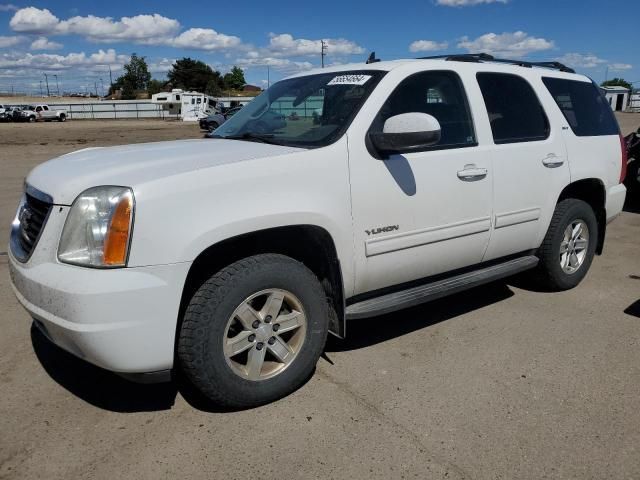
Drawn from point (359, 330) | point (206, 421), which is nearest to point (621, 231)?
point (359, 330)

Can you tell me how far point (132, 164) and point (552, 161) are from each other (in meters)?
3.15

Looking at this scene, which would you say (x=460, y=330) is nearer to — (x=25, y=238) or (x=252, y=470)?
(x=252, y=470)

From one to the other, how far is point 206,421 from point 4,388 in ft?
4.22

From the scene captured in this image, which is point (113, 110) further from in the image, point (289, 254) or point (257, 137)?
point (289, 254)

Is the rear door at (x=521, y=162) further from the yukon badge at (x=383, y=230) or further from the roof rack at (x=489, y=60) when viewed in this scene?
the yukon badge at (x=383, y=230)

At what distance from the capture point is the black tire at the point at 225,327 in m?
2.67

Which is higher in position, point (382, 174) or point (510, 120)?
point (510, 120)

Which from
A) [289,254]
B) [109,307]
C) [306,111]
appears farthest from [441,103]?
[109,307]

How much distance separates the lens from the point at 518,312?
14.6 ft

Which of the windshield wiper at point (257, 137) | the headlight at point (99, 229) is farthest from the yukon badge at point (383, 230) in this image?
the headlight at point (99, 229)

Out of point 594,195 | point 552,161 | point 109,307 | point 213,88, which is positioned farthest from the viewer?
point 213,88

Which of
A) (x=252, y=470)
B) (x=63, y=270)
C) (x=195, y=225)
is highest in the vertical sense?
(x=195, y=225)

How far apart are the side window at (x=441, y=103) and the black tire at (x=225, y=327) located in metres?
1.23

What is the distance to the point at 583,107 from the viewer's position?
189 inches
